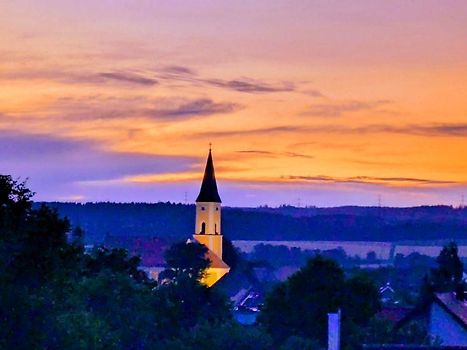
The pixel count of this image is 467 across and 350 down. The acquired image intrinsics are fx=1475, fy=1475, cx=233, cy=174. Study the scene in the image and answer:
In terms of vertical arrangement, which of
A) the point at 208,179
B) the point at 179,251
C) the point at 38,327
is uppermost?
the point at 208,179

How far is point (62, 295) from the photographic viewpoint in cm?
4528

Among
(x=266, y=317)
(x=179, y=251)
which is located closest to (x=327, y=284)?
(x=266, y=317)

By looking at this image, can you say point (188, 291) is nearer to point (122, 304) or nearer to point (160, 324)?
point (160, 324)

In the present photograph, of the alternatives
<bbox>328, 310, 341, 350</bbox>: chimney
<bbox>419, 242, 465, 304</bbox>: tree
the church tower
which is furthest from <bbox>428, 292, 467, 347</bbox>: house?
the church tower

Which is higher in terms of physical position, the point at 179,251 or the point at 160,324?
the point at 179,251

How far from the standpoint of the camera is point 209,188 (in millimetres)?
187375

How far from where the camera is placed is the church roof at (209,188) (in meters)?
183

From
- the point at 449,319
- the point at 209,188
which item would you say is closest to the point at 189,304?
the point at 449,319

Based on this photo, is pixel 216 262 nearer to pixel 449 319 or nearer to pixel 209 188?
pixel 209 188

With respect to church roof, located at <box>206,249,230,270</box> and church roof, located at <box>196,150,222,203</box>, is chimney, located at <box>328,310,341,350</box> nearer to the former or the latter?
church roof, located at <box>206,249,230,270</box>

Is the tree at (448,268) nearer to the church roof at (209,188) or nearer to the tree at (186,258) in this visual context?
the tree at (186,258)

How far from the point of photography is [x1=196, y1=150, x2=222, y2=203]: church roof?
183 m

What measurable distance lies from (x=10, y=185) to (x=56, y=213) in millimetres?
1718

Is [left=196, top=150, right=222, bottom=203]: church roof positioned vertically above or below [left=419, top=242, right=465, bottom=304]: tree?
above
